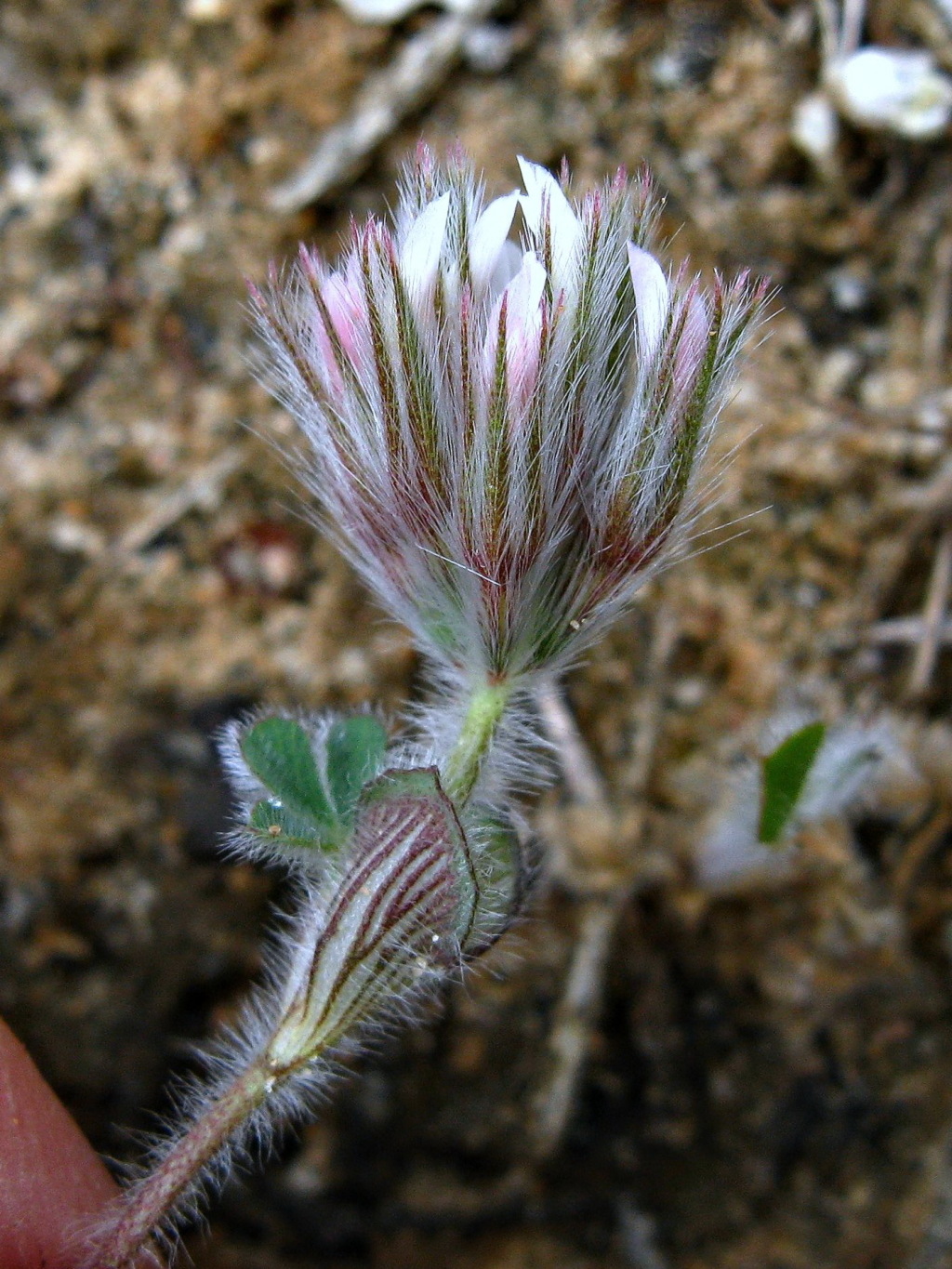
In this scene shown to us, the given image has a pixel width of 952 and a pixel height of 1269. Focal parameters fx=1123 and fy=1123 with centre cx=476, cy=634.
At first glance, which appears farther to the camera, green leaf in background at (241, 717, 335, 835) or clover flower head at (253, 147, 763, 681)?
green leaf in background at (241, 717, 335, 835)

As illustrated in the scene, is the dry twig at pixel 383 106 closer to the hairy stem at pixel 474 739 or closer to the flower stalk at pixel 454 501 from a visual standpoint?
the flower stalk at pixel 454 501

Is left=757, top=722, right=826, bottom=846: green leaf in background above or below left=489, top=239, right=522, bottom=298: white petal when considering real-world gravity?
below

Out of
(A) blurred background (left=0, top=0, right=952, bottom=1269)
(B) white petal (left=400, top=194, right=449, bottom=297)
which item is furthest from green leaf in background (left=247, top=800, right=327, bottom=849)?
(A) blurred background (left=0, top=0, right=952, bottom=1269)

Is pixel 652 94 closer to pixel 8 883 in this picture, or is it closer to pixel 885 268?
pixel 885 268

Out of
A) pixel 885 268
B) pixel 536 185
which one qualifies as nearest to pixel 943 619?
pixel 885 268

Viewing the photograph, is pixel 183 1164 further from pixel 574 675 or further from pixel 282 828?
pixel 574 675

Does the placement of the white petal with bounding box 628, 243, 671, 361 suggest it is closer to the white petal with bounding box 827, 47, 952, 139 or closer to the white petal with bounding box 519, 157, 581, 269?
the white petal with bounding box 519, 157, 581, 269

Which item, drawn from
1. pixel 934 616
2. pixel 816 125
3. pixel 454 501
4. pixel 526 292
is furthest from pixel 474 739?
pixel 816 125

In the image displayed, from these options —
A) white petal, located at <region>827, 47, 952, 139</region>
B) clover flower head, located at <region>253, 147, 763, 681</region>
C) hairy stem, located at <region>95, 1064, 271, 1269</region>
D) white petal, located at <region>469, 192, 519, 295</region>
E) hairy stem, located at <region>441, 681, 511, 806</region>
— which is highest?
white petal, located at <region>827, 47, 952, 139</region>
